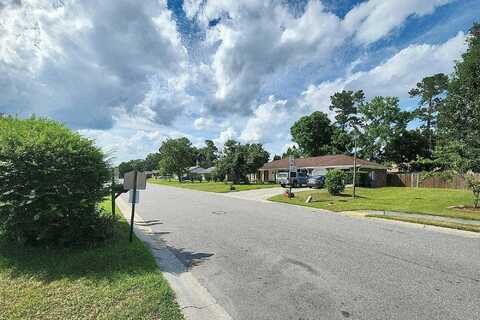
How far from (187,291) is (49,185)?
11.5ft

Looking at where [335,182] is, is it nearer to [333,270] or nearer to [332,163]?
[332,163]

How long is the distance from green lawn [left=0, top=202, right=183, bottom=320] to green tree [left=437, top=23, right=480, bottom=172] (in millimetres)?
19455

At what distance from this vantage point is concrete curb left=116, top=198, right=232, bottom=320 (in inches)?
135

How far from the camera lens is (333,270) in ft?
16.2

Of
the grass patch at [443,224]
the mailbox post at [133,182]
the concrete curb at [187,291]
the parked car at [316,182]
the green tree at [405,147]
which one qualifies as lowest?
the concrete curb at [187,291]

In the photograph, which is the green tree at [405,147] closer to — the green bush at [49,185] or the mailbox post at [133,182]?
the mailbox post at [133,182]

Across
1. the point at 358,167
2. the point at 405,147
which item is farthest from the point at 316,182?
the point at 405,147

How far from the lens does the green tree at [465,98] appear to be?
65.4 ft

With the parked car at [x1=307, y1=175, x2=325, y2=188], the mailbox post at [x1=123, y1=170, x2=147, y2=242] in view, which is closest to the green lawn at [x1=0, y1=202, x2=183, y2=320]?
the mailbox post at [x1=123, y1=170, x2=147, y2=242]

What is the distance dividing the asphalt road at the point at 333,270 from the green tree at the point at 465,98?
550 inches

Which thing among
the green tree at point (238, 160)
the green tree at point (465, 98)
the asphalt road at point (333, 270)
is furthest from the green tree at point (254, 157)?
the asphalt road at point (333, 270)

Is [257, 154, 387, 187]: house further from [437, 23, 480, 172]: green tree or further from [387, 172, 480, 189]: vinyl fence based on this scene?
[437, 23, 480, 172]: green tree

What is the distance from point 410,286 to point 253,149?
1609 inches

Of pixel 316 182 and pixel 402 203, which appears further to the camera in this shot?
pixel 316 182
